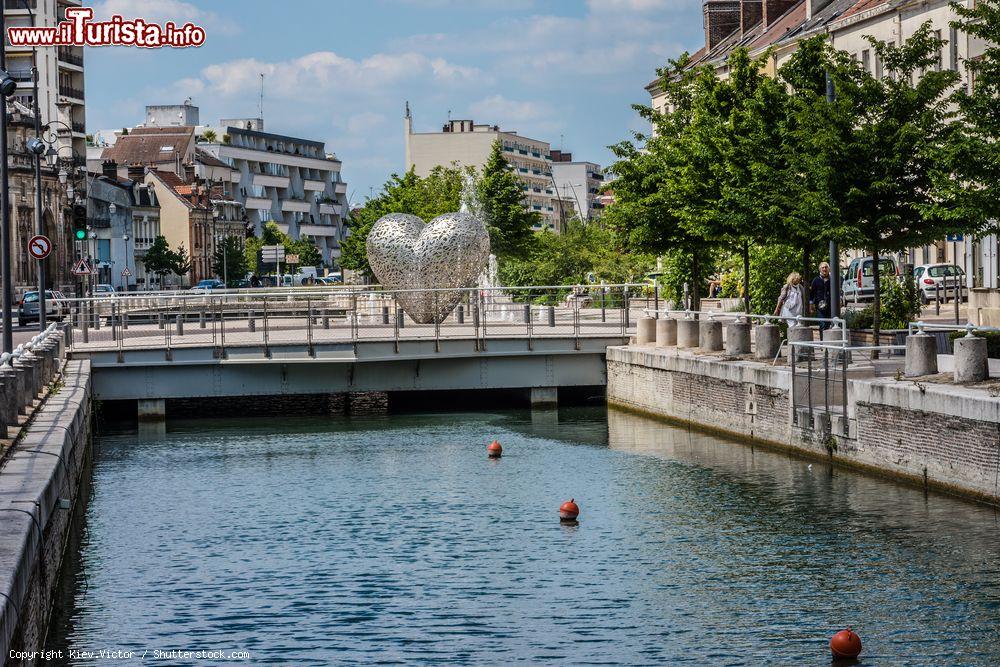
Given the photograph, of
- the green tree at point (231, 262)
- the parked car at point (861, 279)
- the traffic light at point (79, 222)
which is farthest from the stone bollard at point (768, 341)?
the green tree at point (231, 262)

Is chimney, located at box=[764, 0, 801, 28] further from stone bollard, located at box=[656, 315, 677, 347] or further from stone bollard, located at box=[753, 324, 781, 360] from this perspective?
stone bollard, located at box=[753, 324, 781, 360]

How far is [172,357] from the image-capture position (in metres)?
38.3

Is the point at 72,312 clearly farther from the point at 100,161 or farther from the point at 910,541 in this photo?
the point at 100,161

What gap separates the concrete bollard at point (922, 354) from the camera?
24.9 meters

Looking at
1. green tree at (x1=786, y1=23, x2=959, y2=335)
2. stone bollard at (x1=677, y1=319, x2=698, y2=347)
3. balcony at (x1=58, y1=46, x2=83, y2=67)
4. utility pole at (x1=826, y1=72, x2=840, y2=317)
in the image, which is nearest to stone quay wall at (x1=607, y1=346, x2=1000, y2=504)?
stone bollard at (x1=677, y1=319, x2=698, y2=347)

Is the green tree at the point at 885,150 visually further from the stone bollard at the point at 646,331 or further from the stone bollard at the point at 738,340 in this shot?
the stone bollard at the point at 646,331

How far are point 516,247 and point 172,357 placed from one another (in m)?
43.5

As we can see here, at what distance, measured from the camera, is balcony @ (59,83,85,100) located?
379ft

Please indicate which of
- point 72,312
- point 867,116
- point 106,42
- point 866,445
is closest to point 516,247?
point 106,42

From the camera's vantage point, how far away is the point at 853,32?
68438 mm

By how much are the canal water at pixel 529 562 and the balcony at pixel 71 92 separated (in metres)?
89.1

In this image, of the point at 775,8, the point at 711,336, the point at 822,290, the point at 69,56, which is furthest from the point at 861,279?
the point at 69,56

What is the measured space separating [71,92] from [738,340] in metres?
92.7

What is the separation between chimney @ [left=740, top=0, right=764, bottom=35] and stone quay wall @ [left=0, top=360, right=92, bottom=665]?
61.2 metres
